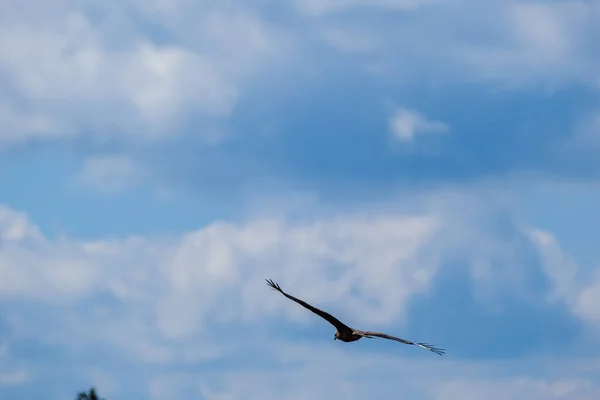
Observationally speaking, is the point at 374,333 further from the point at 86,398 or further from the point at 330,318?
the point at 86,398

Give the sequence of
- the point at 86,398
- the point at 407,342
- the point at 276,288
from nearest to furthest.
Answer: the point at 407,342 < the point at 276,288 < the point at 86,398

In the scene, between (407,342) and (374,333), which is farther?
(374,333)

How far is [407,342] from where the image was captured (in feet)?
412

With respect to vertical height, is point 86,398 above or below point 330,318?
above

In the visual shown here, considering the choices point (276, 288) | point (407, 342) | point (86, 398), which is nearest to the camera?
point (407, 342)

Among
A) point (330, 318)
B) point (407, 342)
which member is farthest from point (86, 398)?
point (407, 342)

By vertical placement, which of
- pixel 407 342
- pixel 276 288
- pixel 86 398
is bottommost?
pixel 407 342

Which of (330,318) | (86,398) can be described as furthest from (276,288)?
(86,398)

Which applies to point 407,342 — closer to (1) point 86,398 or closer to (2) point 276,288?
(2) point 276,288

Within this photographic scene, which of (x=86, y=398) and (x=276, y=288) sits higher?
(x=86, y=398)

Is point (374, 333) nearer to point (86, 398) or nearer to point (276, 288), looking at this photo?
point (276, 288)

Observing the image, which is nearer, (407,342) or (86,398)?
(407,342)

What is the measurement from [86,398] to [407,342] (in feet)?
219

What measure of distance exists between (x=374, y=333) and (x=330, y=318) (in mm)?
5793
